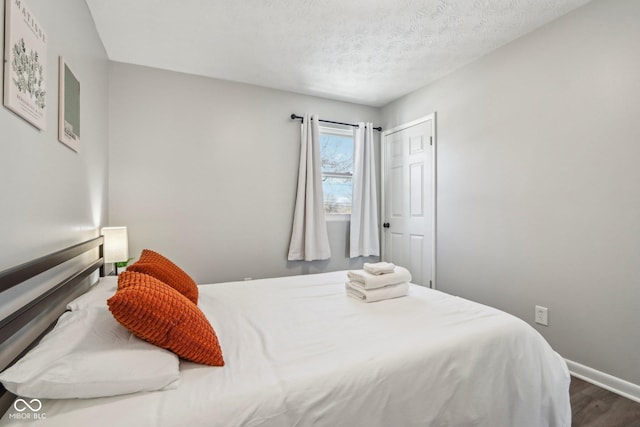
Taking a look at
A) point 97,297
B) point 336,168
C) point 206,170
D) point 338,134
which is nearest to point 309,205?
point 336,168

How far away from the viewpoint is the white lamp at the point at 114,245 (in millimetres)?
2316

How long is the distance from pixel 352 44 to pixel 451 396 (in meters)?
2.56

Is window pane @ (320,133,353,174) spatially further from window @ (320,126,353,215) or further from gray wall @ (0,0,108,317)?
gray wall @ (0,0,108,317)

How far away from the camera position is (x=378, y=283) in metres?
1.93

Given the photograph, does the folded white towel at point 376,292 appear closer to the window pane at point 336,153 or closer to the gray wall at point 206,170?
the gray wall at point 206,170

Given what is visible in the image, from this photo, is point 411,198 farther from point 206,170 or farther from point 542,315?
point 206,170

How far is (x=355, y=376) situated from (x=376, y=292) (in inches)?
34.2

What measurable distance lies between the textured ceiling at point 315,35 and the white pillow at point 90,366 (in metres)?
2.11

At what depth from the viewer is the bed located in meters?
0.89

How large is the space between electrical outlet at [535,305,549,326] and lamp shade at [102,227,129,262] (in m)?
3.26

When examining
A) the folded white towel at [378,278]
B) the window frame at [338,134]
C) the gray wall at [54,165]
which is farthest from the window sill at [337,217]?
the gray wall at [54,165]

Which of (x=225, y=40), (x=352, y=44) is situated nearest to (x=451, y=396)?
(x=352, y=44)

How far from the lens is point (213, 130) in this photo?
3.19m

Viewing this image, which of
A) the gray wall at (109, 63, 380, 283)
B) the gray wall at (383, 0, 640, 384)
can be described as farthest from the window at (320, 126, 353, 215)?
the gray wall at (383, 0, 640, 384)
